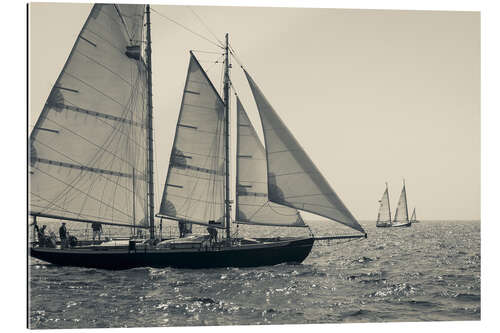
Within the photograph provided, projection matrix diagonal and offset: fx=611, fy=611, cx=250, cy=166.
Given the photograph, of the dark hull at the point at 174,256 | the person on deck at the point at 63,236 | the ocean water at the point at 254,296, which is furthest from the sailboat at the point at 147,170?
the ocean water at the point at 254,296

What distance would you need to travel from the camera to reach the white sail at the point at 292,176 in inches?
662

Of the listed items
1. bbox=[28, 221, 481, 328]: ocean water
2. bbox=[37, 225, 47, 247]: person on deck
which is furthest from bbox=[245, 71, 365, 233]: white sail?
bbox=[37, 225, 47, 247]: person on deck

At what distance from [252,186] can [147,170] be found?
3.50 metres

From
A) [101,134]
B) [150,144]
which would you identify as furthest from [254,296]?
[101,134]

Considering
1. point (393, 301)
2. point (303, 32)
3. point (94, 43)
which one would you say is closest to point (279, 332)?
point (393, 301)

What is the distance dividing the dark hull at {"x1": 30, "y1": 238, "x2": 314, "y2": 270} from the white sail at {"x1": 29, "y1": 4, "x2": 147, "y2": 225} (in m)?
1.15

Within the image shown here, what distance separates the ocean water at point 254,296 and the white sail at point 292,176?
1996mm

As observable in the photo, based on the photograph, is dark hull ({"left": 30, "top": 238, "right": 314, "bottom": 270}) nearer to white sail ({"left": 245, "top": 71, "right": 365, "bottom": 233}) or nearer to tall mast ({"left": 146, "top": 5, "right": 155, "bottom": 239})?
tall mast ({"left": 146, "top": 5, "right": 155, "bottom": 239})

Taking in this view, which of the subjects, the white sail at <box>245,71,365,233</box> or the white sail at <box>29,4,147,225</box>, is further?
the white sail at <box>29,4,147,225</box>

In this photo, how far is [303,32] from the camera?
48.6 ft

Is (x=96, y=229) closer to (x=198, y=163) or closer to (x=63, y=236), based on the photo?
(x=63, y=236)

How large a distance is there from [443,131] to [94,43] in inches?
405

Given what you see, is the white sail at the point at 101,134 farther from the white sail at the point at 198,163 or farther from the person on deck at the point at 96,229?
the white sail at the point at 198,163

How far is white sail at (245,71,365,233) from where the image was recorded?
55.2 ft
